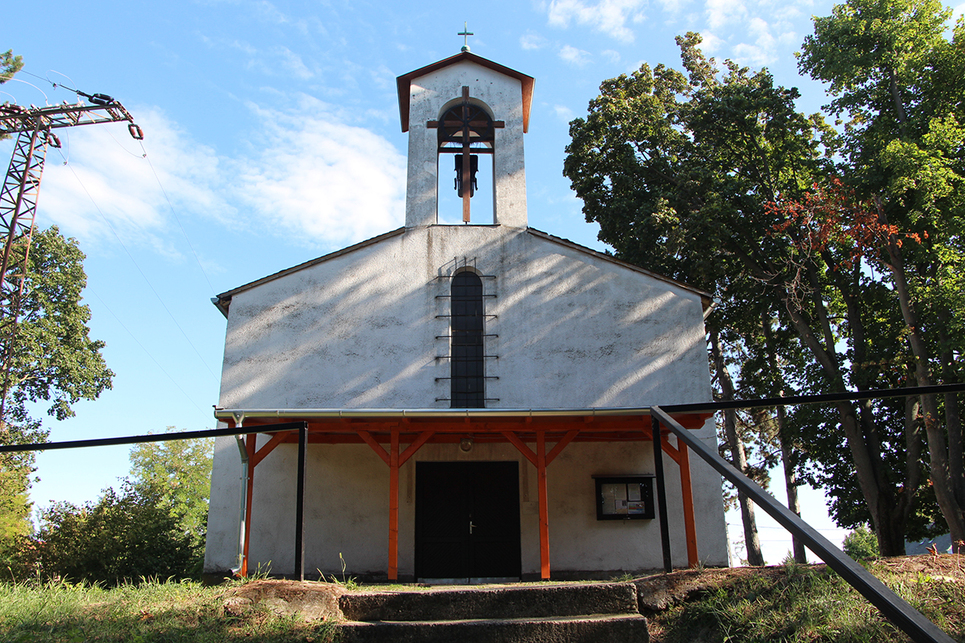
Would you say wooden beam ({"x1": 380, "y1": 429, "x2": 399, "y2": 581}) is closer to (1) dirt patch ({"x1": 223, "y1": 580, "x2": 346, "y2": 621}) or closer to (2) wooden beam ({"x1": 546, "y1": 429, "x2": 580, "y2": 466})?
(2) wooden beam ({"x1": 546, "y1": 429, "x2": 580, "y2": 466})

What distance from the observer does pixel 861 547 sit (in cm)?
3097

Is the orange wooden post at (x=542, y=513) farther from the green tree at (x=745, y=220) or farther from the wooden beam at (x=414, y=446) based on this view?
the green tree at (x=745, y=220)

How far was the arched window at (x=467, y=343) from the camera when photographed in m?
12.1

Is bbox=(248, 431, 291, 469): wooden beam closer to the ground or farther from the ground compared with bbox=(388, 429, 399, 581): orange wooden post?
farther from the ground

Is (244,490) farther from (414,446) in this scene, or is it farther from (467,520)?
(467,520)

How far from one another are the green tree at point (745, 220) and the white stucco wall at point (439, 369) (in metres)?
5.05

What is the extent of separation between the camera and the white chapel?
1103 cm

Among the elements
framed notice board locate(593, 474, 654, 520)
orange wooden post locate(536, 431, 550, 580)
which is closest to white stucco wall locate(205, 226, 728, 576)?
framed notice board locate(593, 474, 654, 520)

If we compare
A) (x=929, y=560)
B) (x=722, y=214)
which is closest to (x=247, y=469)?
(x=929, y=560)

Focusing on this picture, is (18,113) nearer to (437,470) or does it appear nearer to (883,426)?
(437,470)

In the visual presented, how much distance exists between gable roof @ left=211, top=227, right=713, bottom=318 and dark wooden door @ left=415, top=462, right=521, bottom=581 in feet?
13.5

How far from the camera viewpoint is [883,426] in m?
17.3

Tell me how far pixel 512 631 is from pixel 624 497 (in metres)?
7.02

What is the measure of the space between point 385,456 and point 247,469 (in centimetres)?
206
